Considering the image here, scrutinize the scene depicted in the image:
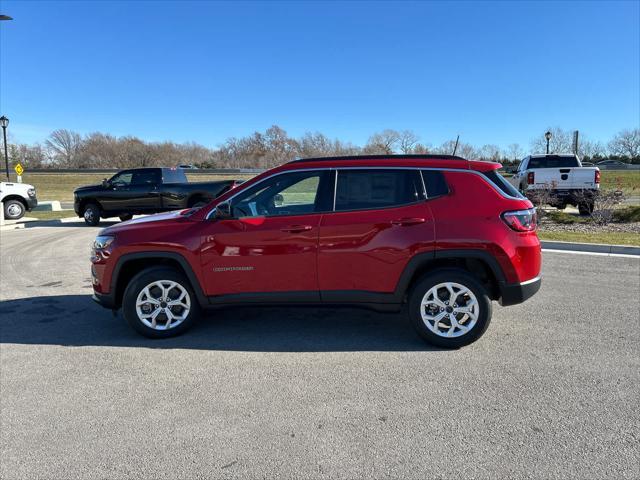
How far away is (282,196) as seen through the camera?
445cm

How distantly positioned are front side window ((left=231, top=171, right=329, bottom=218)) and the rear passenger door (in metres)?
0.23

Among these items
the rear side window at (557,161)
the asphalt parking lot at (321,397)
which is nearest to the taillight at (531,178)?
the rear side window at (557,161)

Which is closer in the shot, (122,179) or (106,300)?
(106,300)

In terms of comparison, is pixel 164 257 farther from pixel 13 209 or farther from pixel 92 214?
pixel 13 209

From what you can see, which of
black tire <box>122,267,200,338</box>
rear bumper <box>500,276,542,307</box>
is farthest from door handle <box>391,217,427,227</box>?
black tire <box>122,267,200,338</box>

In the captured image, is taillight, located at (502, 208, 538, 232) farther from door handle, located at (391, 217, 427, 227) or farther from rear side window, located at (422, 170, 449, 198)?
door handle, located at (391, 217, 427, 227)

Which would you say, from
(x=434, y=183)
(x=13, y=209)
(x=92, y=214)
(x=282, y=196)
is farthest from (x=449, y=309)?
(x=13, y=209)

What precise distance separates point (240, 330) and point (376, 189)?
2110 mm

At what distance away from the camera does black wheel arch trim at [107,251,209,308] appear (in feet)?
14.4

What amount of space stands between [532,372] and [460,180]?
1797mm

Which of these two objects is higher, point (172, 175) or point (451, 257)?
point (172, 175)

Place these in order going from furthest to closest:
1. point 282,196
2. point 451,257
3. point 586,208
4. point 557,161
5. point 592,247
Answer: point 557,161 → point 586,208 → point 592,247 → point 282,196 → point 451,257

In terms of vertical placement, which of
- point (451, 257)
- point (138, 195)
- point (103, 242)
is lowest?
point (451, 257)

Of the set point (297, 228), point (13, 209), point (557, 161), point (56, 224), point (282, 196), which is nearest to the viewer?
point (297, 228)
